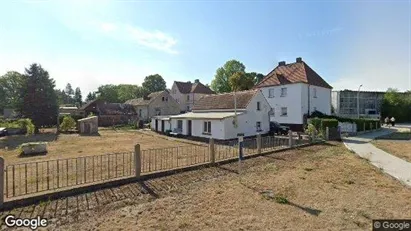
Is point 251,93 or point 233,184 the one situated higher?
point 251,93

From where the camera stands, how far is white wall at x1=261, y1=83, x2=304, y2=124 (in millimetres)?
29641

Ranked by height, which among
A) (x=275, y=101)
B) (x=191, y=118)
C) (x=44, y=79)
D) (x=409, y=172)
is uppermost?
(x=44, y=79)

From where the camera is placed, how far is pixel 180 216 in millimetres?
5738

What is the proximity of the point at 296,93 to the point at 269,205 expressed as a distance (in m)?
25.8

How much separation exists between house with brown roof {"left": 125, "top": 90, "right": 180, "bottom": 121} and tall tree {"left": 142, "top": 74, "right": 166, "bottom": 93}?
35.0 m

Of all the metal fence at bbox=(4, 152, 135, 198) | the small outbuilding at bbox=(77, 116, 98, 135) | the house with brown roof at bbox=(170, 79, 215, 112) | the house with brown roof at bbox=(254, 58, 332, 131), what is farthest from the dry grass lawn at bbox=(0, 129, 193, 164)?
the house with brown roof at bbox=(170, 79, 215, 112)

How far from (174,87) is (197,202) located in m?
55.6

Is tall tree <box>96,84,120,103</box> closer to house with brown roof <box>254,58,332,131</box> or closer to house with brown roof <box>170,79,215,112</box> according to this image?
house with brown roof <box>170,79,215,112</box>

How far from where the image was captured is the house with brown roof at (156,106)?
154 feet

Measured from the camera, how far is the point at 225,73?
209 ft

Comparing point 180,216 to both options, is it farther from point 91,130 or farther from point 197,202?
point 91,130

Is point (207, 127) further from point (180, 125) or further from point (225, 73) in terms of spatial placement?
point (225, 73)

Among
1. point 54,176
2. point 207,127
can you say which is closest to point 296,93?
point 207,127

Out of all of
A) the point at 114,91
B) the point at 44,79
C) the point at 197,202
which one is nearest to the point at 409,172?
the point at 197,202
